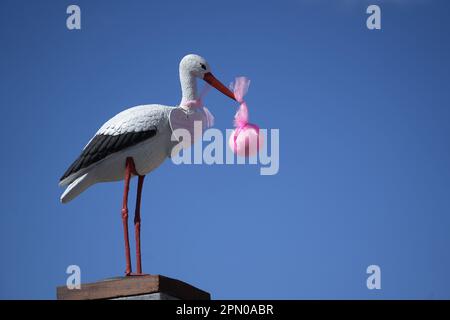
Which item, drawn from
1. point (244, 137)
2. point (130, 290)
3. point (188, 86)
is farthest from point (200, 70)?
point (130, 290)

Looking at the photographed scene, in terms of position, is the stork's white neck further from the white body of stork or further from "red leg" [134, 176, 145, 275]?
"red leg" [134, 176, 145, 275]

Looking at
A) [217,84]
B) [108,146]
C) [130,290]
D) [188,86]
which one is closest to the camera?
[130,290]

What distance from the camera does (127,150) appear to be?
9523 millimetres

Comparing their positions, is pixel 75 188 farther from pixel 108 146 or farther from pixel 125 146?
pixel 125 146

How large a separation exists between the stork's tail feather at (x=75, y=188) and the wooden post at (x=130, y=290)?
1.04m

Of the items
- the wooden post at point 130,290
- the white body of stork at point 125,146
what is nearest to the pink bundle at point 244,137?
the white body of stork at point 125,146

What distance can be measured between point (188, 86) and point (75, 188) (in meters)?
1.59

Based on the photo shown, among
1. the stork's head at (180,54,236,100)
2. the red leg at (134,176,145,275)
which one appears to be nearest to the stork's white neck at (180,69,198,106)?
the stork's head at (180,54,236,100)

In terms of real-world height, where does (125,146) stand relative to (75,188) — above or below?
above

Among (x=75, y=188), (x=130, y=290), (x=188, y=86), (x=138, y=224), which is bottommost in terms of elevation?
(x=130, y=290)

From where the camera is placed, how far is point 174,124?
31.6ft
